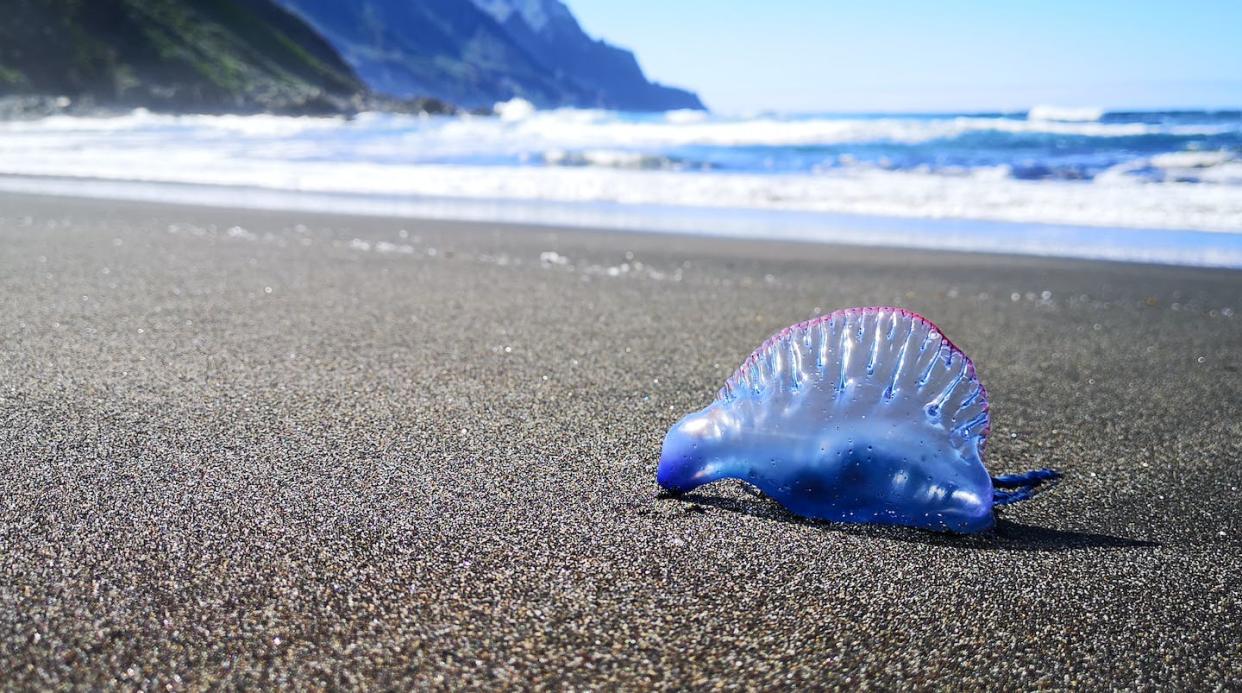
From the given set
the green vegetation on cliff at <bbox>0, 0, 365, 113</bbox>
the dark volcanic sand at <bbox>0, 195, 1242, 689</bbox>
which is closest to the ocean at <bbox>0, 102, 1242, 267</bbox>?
the dark volcanic sand at <bbox>0, 195, 1242, 689</bbox>

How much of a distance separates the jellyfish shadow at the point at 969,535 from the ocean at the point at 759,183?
409cm

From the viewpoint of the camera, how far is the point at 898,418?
4.25 ft

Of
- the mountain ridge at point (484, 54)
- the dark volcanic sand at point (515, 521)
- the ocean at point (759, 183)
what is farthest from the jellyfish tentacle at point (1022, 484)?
the mountain ridge at point (484, 54)

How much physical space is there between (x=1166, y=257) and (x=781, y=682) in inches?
195

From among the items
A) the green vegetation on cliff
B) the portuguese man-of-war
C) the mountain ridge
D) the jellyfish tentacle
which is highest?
the mountain ridge

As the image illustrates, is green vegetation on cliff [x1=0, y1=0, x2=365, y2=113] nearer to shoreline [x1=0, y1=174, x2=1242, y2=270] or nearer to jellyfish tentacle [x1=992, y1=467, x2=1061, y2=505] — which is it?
shoreline [x1=0, y1=174, x2=1242, y2=270]

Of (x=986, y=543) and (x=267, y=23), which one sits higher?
(x=267, y=23)

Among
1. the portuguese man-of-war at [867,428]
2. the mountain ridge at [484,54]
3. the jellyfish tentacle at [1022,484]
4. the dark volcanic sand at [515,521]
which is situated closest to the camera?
the dark volcanic sand at [515,521]

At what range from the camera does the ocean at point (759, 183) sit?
607 centimetres

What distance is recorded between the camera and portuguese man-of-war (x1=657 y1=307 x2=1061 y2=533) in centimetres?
129

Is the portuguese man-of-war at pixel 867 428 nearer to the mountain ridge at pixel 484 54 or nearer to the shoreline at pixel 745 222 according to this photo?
the shoreline at pixel 745 222

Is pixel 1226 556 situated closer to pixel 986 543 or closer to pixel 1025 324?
pixel 986 543

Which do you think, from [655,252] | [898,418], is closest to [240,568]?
[898,418]

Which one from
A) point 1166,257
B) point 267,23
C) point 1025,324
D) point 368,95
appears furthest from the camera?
point 267,23
